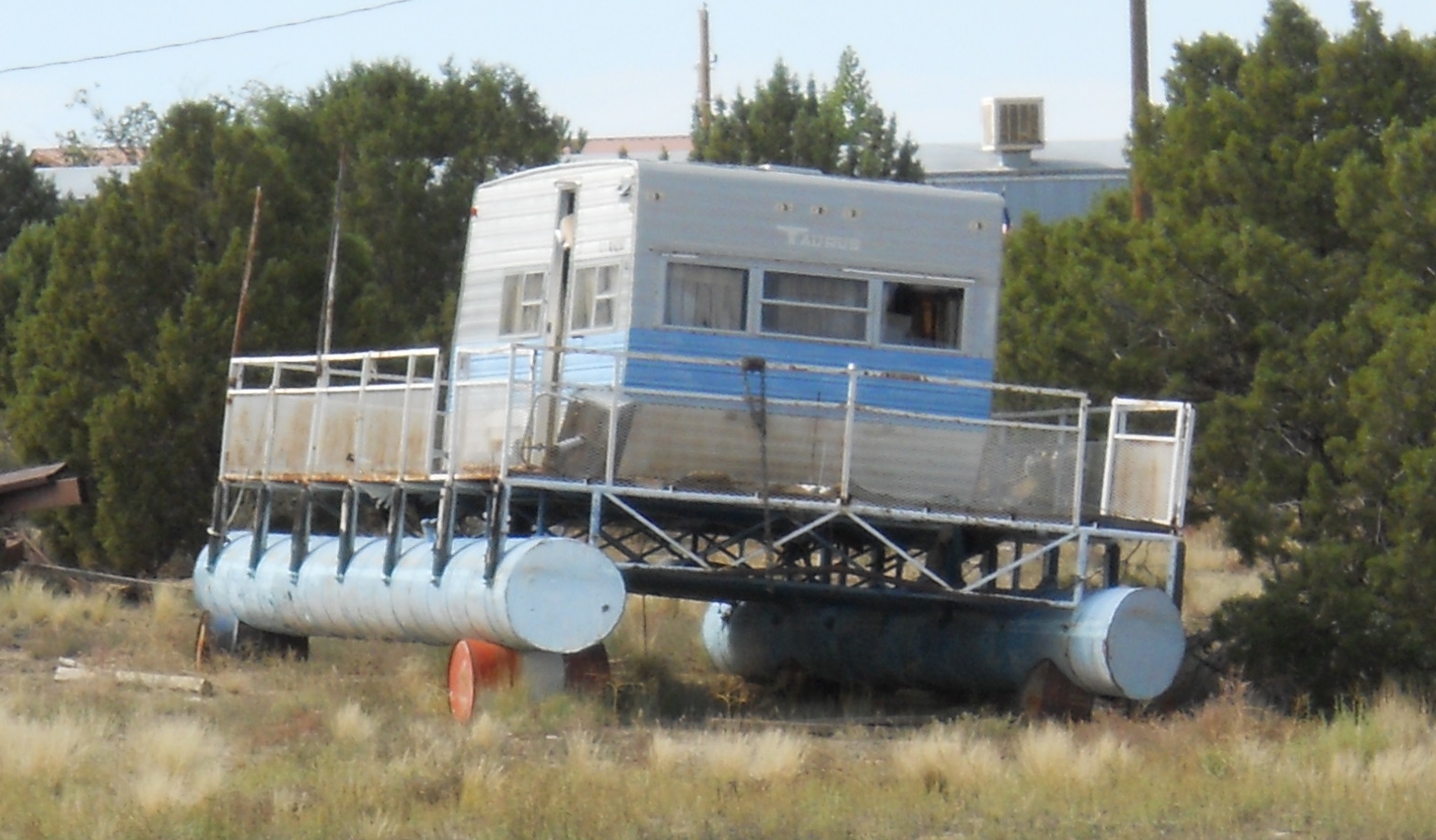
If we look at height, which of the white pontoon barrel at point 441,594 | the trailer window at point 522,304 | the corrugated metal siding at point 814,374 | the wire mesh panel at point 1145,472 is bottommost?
the white pontoon barrel at point 441,594

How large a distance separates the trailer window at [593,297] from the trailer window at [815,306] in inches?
46.5

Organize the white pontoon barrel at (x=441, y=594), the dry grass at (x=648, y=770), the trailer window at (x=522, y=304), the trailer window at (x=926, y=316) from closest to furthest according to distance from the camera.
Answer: the dry grass at (x=648, y=770), the white pontoon barrel at (x=441, y=594), the trailer window at (x=926, y=316), the trailer window at (x=522, y=304)

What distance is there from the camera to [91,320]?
90.6ft

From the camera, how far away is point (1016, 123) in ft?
191

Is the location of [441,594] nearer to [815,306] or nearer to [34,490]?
[815,306]

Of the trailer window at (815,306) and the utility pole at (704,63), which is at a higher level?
the utility pole at (704,63)

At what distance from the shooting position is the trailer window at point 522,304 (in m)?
18.8

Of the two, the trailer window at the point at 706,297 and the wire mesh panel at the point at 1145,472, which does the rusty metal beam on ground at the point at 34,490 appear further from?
the wire mesh panel at the point at 1145,472

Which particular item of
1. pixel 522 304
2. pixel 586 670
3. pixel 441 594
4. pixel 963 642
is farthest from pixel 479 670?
pixel 963 642

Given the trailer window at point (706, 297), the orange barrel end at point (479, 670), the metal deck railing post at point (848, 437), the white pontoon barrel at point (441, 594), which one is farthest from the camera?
the trailer window at point (706, 297)

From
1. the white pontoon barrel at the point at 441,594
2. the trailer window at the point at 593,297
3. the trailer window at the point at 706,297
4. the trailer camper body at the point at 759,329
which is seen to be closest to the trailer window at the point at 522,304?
the trailer camper body at the point at 759,329

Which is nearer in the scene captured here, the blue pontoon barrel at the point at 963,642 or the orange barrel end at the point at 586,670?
the orange barrel end at the point at 586,670

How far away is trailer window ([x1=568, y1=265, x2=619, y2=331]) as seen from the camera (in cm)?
1772

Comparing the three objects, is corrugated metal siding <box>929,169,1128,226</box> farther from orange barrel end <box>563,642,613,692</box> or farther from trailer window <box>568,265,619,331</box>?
orange barrel end <box>563,642,613,692</box>
